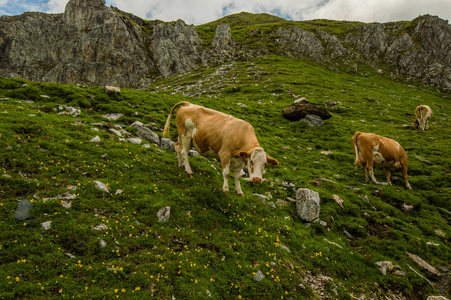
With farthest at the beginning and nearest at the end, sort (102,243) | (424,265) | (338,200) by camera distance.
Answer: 1. (338,200)
2. (424,265)
3. (102,243)

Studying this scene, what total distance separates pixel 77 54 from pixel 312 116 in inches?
5039

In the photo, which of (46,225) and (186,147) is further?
(186,147)

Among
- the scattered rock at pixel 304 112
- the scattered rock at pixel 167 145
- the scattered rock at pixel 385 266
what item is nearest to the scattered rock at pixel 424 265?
the scattered rock at pixel 385 266

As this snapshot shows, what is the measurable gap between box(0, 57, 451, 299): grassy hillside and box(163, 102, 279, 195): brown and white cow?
1.19m

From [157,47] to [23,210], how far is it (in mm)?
126197

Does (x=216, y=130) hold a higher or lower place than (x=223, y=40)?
lower

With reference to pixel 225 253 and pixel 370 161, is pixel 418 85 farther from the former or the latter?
pixel 225 253

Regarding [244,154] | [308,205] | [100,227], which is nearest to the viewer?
[100,227]

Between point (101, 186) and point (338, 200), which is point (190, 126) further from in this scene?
point (338, 200)

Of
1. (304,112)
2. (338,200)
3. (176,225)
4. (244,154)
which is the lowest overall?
(338,200)

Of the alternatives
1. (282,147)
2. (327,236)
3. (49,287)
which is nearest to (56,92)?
(49,287)

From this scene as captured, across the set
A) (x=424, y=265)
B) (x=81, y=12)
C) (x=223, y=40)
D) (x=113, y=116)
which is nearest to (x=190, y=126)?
(x=113, y=116)

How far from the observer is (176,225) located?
7.92 m

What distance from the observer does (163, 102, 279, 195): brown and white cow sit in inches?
361
